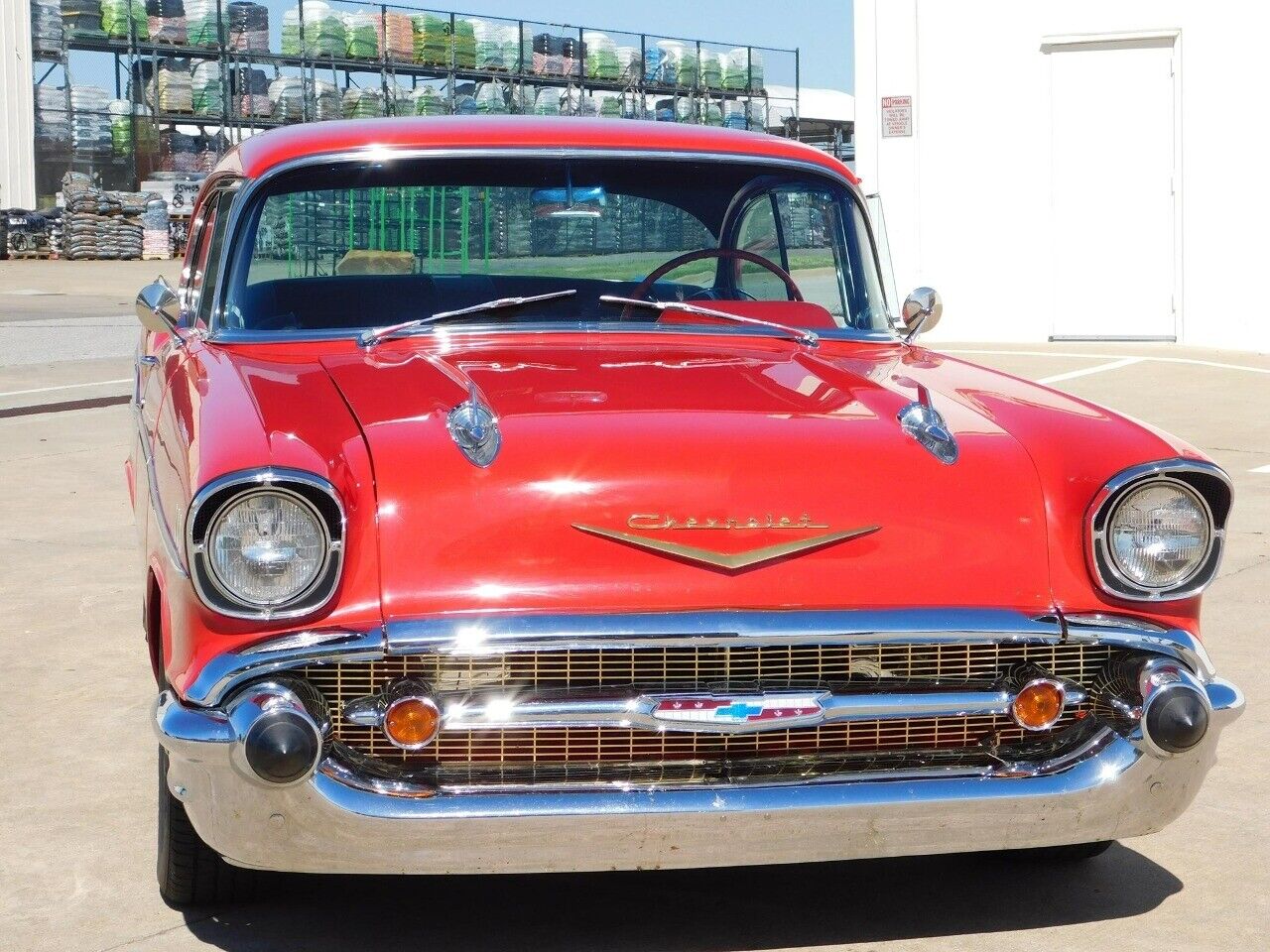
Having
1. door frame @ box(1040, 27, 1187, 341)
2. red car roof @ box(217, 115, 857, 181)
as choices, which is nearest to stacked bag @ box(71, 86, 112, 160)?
door frame @ box(1040, 27, 1187, 341)

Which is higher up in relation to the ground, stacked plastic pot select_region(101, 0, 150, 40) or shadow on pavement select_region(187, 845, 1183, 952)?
stacked plastic pot select_region(101, 0, 150, 40)

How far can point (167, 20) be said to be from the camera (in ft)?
121

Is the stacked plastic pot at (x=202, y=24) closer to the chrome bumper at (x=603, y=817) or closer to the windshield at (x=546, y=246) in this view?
the windshield at (x=546, y=246)

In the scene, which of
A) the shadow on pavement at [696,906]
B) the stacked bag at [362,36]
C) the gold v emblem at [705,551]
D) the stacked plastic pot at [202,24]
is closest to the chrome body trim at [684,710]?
the gold v emblem at [705,551]

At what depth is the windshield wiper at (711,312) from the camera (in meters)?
3.93

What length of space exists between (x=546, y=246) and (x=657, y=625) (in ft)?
5.55

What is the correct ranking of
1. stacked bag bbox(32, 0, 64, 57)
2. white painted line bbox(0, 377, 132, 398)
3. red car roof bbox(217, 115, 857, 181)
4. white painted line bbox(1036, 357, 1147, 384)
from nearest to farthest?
red car roof bbox(217, 115, 857, 181) < white painted line bbox(0, 377, 132, 398) < white painted line bbox(1036, 357, 1147, 384) < stacked bag bbox(32, 0, 64, 57)

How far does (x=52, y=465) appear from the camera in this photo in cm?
843

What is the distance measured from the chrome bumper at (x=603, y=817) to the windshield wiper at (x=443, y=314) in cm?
108

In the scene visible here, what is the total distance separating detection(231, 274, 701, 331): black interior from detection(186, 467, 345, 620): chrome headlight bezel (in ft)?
3.63

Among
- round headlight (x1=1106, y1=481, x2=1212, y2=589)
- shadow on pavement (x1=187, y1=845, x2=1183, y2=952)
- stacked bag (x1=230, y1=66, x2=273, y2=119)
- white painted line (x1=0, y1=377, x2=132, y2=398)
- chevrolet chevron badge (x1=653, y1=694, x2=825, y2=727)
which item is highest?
stacked bag (x1=230, y1=66, x2=273, y2=119)

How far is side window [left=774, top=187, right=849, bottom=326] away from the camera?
430cm

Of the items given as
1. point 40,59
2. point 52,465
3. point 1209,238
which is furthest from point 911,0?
point 40,59

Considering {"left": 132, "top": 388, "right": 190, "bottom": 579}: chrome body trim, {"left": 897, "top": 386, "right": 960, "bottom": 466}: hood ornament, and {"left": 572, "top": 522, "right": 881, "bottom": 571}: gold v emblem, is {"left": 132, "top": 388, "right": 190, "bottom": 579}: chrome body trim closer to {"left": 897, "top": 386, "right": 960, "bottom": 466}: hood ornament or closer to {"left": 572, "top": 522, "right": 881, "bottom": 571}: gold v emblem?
{"left": 572, "top": 522, "right": 881, "bottom": 571}: gold v emblem
